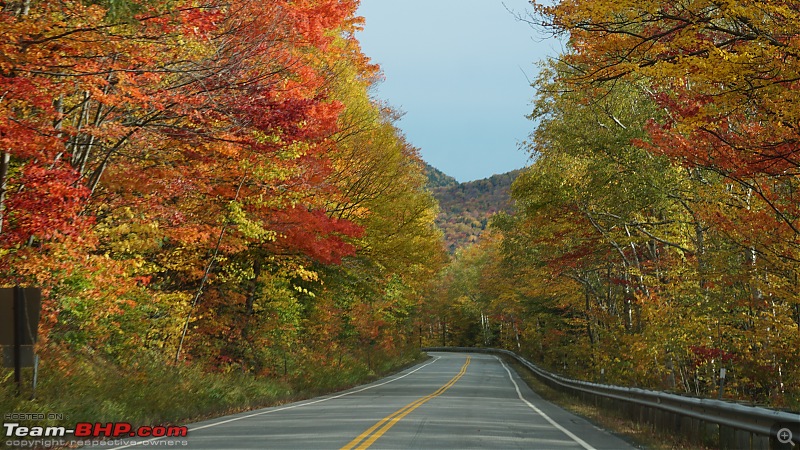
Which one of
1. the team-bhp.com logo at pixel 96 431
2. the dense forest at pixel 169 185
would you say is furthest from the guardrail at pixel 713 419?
the dense forest at pixel 169 185

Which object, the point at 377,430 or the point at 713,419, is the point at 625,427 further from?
the point at 377,430

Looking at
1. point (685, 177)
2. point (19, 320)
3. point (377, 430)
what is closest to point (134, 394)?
point (19, 320)

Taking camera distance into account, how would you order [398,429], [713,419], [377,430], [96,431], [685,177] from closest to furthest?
[713,419], [96,431], [377,430], [398,429], [685,177]

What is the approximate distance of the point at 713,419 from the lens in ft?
35.4

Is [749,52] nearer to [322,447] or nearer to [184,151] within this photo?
[322,447]

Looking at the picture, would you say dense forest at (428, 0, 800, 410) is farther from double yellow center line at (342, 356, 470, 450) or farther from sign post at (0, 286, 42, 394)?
sign post at (0, 286, 42, 394)

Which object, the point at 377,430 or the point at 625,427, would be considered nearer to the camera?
the point at 377,430

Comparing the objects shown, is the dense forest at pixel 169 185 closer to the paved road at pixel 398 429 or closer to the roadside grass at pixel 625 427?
the paved road at pixel 398 429

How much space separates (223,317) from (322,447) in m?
13.8

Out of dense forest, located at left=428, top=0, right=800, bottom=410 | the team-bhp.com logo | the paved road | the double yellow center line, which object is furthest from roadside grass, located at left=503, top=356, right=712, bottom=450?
the team-bhp.com logo

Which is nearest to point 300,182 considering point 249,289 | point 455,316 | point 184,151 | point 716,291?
point 184,151

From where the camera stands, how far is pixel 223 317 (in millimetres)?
23516

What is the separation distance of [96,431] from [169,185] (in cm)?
597

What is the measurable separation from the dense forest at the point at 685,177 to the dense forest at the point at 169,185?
5960 mm
